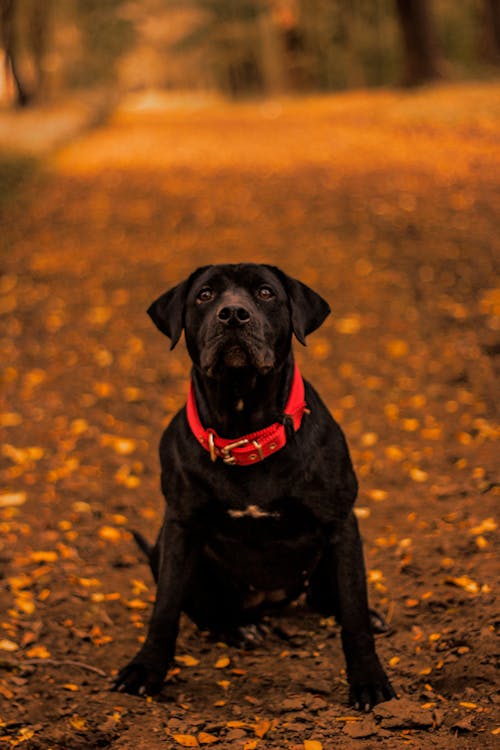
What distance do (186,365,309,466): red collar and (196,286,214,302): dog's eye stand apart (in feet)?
1.70

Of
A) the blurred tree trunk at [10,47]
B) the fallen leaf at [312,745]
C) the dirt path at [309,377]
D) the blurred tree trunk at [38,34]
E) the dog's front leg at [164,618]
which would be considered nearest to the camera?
the fallen leaf at [312,745]

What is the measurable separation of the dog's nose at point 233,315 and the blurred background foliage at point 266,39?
26.7 metres

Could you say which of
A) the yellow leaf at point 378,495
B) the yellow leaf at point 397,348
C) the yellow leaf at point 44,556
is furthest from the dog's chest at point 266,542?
the yellow leaf at point 397,348

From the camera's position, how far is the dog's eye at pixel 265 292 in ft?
13.6

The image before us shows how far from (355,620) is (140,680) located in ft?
3.22

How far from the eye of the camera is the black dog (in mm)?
4031

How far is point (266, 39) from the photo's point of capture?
6212 centimetres

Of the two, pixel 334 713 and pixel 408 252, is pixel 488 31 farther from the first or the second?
pixel 334 713

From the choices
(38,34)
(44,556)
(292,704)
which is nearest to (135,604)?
(44,556)

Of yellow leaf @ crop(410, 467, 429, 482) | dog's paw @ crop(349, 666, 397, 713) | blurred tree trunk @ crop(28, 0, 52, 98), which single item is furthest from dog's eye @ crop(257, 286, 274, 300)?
blurred tree trunk @ crop(28, 0, 52, 98)

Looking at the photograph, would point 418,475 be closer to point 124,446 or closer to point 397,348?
point 124,446

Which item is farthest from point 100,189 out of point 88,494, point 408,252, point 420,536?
point 420,536

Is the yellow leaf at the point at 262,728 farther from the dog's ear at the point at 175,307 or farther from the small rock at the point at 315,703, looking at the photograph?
the dog's ear at the point at 175,307

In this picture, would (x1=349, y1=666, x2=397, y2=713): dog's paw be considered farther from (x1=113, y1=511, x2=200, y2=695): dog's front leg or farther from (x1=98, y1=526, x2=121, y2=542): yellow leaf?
(x1=98, y1=526, x2=121, y2=542): yellow leaf
